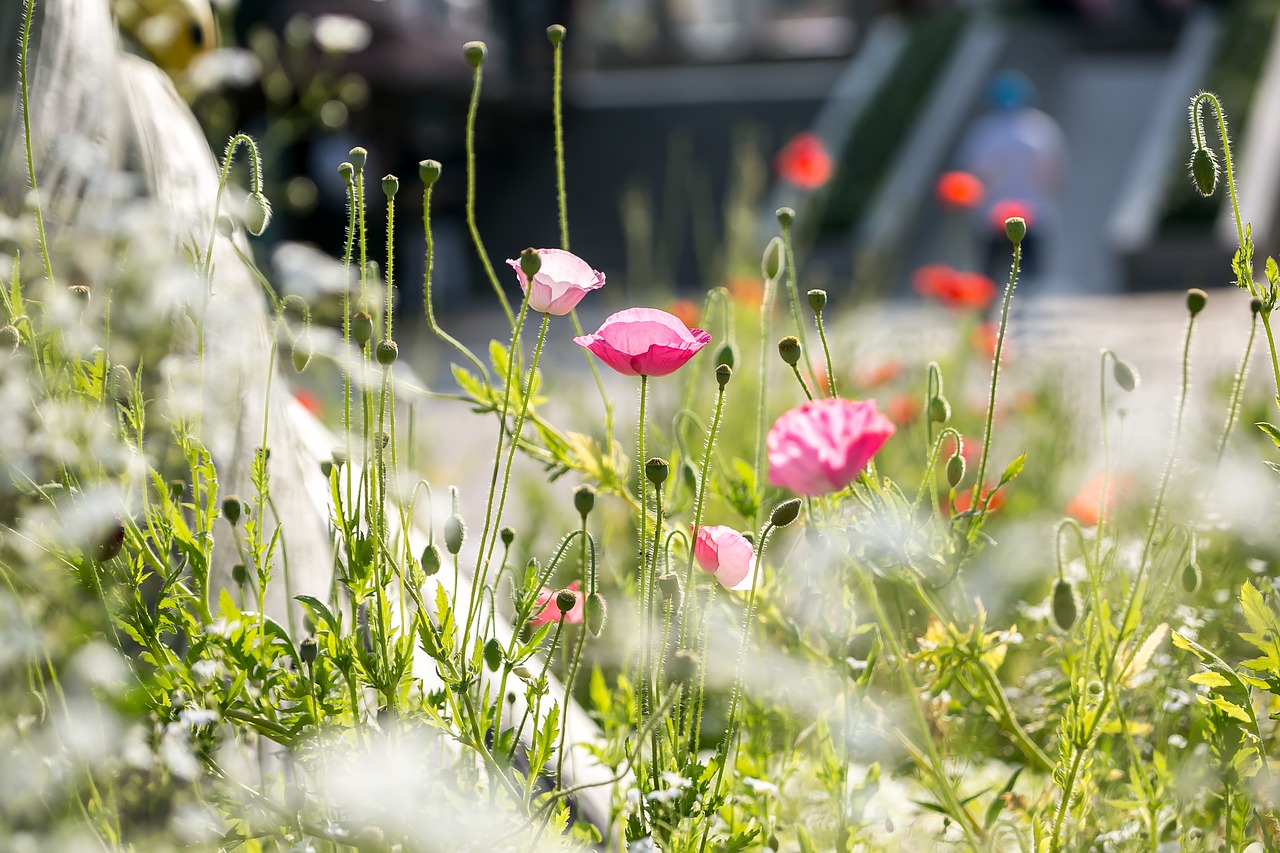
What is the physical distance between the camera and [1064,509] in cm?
275

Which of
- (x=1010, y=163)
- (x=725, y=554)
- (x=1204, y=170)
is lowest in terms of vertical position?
(x=1010, y=163)

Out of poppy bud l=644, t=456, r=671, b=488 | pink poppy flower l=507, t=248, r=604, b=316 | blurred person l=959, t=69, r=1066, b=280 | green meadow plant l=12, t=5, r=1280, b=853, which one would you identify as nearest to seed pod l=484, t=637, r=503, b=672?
green meadow plant l=12, t=5, r=1280, b=853

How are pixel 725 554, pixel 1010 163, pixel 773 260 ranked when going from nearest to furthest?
pixel 725 554 → pixel 773 260 → pixel 1010 163

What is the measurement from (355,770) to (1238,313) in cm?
756

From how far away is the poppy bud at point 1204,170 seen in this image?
113cm

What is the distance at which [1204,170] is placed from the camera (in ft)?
3.75

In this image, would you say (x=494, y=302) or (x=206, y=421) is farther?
(x=494, y=302)

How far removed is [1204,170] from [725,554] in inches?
21.0

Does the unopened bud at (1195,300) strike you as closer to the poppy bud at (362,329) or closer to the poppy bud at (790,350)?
the poppy bud at (790,350)

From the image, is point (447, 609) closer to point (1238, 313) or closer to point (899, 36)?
point (1238, 313)

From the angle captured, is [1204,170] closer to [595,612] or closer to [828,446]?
[828,446]

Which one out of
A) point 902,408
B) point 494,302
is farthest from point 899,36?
point 902,408

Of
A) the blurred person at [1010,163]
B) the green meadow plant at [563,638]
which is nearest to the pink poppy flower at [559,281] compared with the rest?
the green meadow plant at [563,638]

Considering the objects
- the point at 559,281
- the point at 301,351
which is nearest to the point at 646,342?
the point at 559,281
